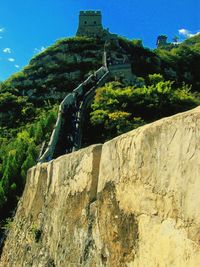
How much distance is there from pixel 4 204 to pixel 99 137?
6932 mm

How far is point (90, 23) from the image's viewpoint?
71.3 m

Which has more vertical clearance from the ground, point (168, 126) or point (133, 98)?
point (133, 98)

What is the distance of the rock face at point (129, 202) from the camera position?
2936 millimetres

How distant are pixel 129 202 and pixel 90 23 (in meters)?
69.1

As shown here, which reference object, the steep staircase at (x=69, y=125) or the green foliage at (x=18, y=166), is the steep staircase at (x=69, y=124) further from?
the green foliage at (x=18, y=166)

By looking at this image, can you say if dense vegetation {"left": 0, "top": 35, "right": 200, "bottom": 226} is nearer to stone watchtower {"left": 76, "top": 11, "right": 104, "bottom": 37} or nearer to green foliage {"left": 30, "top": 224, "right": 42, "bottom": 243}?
stone watchtower {"left": 76, "top": 11, "right": 104, "bottom": 37}

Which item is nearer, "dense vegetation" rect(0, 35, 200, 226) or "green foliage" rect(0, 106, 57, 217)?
"green foliage" rect(0, 106, 57, 217)

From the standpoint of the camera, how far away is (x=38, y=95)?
50031 mm

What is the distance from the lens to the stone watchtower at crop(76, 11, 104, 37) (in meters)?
69.9

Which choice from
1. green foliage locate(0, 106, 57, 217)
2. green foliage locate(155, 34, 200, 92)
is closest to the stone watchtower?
green foliage locate(155, 34, 200, 92)

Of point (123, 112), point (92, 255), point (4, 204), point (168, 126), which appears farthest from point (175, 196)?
point (123, 112)

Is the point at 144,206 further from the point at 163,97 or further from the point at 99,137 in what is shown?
the point at 163,97

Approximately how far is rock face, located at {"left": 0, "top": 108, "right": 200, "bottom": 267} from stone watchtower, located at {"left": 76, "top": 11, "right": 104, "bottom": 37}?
64.4 metres

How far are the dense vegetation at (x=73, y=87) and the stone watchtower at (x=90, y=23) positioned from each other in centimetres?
548
